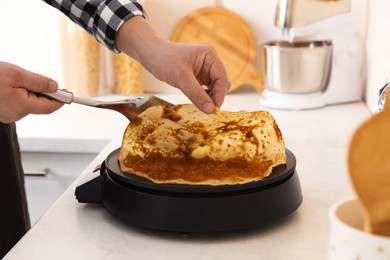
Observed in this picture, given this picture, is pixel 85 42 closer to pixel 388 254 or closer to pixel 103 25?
pixel 103 25

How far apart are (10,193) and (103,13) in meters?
0.48

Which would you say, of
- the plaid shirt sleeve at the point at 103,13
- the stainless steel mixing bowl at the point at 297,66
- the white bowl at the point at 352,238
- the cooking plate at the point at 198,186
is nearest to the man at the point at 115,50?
the plaid shirt sleeve at the point at 103,13

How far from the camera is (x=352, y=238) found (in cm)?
59

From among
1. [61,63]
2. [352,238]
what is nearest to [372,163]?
[352,238]

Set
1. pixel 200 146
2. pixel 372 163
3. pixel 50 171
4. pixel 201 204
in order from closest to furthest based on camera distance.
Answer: pixel 372 163
pixel 201 204
pixel 200 146
pixel 50 171

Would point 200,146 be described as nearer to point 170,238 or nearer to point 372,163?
point 170,238

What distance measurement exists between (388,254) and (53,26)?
1.94 meters

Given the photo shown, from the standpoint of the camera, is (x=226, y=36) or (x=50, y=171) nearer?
(x=50, y=171)

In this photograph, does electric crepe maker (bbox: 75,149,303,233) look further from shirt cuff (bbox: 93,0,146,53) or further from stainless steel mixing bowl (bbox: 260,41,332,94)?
stainless steel mixing bowl (bbox: 260,41,332,94)

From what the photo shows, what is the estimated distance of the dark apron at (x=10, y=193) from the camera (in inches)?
59.6

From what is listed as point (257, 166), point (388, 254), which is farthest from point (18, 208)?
point (388, 254)

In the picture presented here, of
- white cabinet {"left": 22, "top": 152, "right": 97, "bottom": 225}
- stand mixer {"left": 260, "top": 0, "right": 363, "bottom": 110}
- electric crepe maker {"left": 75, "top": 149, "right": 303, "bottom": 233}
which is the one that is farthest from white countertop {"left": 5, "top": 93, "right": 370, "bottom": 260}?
stand mixer {"left": 260, "top": 0, "right": 363, "bottom": 110}

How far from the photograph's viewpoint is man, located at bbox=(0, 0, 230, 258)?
1.10 metres

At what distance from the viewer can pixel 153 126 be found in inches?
46.5
